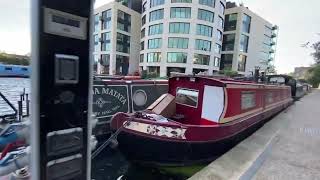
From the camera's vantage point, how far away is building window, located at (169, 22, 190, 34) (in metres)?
38.9

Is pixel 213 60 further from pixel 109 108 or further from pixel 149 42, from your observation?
pixel 109 108

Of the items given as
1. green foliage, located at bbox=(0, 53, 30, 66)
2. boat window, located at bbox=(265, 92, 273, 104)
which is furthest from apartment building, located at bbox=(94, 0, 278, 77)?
green foliage, located at bbox=(0, 53, 30, 66)

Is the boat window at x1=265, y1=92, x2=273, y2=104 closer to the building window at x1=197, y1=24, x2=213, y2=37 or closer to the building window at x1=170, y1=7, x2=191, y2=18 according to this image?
→ the building window at x1=197, y1=24, x2=213, y2=37

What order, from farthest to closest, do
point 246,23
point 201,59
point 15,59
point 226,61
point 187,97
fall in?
point 246,23 → point 226,61 → point 201,59 → point 187,97 → point 15,59

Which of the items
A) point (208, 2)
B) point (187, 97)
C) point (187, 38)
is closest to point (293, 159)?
point (187, 97)

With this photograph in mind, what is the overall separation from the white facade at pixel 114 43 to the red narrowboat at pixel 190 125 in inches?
1565

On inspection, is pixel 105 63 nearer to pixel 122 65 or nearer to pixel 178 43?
pixel 122 65

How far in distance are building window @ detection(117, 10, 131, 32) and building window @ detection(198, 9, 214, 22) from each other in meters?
15.8

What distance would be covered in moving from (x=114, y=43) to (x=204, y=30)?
17290 millimetres

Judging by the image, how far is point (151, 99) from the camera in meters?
8.98

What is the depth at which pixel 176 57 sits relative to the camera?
39.6 meters

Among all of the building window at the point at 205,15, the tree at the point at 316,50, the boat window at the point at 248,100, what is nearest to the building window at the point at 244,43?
the building window at the point at 205,15

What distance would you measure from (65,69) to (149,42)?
139 ft

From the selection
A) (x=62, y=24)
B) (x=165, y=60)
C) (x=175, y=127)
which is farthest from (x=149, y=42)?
(x=62, y=24)
